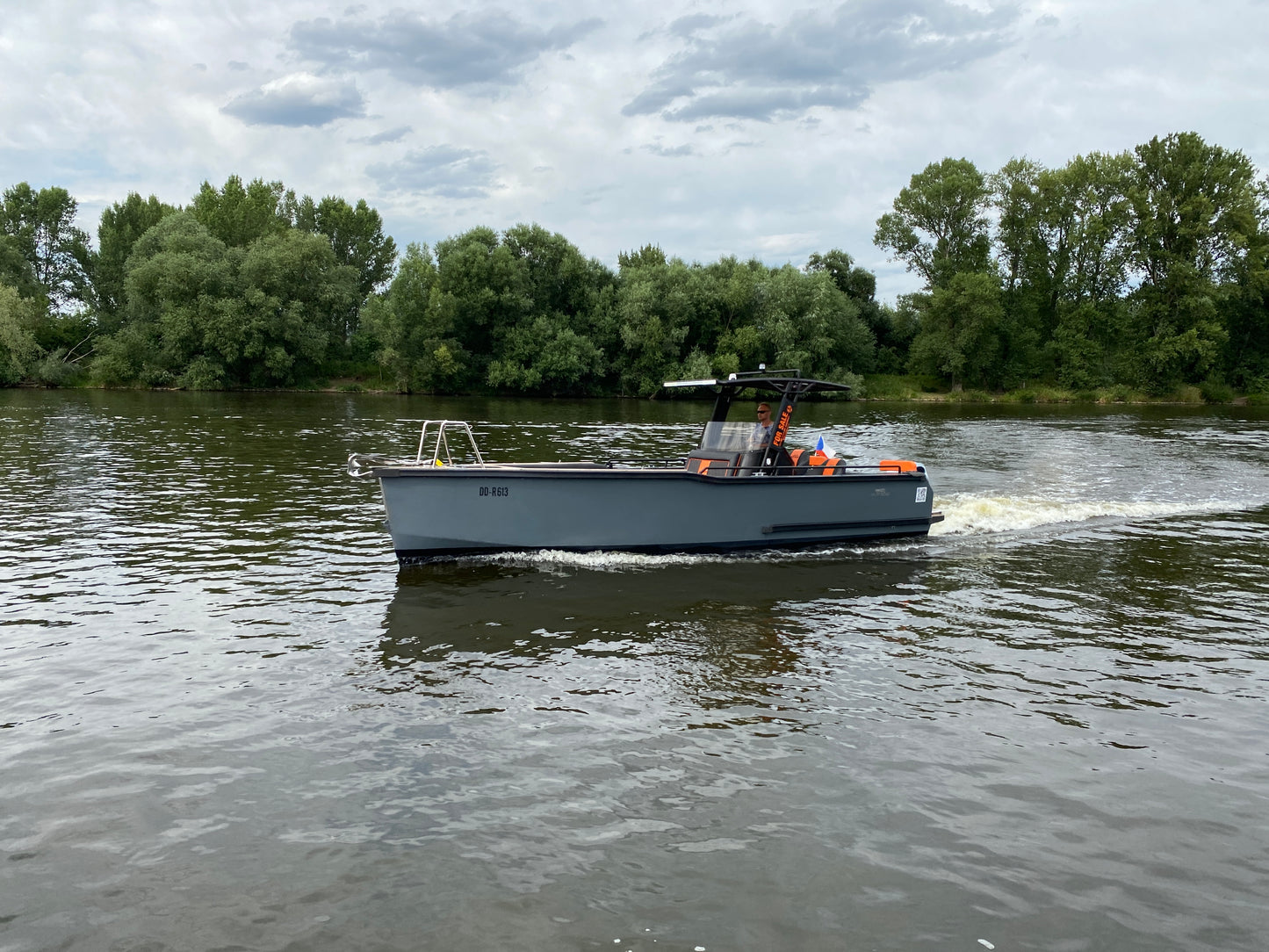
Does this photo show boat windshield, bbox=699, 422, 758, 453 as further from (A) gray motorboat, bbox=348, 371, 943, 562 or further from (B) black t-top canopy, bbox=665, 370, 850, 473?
(B) black t-top canopy, bbox=665, 370, 850, 473

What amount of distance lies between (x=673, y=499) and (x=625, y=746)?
250 inches

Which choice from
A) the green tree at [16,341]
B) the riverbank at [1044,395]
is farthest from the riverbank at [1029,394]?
the green tree at [16,341]

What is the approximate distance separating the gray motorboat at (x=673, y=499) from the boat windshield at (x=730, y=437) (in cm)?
2

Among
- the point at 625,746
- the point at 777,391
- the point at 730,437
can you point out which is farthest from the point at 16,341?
the point at 625,746

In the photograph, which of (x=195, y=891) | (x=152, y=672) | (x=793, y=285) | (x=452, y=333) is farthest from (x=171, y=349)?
(x=195, y=891)

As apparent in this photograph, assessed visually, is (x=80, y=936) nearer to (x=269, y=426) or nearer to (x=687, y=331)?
(x=269, y=426)

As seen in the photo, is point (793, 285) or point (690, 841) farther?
point (793, 285)

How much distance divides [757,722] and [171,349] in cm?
6402

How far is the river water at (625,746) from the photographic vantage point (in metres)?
4.86

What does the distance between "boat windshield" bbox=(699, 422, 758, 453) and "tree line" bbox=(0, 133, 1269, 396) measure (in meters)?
48.5

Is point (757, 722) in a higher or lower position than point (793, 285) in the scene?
lower

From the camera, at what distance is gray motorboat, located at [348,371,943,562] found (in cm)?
1216

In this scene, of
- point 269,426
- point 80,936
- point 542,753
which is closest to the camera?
point 80,936

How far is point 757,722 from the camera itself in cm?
738
